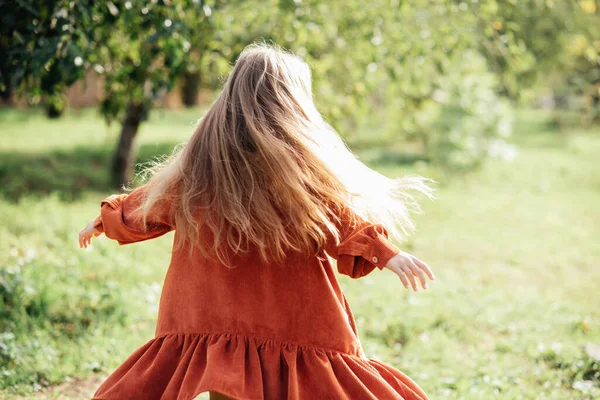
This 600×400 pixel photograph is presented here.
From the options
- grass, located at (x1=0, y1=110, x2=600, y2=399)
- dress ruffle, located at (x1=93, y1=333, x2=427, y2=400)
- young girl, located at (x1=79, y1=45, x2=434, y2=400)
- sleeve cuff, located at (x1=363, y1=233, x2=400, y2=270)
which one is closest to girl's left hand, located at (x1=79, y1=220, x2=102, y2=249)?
young girl, located at (x1=79, y1=45, x2=434, y2=400)

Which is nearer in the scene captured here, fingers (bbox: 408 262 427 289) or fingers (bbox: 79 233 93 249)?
fingers (bbox: 408 262 427 289)

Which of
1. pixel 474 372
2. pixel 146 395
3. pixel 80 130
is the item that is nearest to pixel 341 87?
pixel 474 372

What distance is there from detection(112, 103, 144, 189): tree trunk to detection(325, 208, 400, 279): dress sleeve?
7.21 metres

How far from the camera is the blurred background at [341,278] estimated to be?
3668 mm

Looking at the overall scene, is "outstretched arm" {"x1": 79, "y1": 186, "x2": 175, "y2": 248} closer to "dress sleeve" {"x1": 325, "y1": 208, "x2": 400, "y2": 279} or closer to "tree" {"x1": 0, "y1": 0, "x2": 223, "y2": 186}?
"dress sleeve" {"x1": 325, "y1": 208, "x2": 400, "y2": 279}

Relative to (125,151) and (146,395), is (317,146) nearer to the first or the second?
(146,395)

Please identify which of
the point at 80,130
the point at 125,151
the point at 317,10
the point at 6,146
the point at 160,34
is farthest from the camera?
the point at 80,130

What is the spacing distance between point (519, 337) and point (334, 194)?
114 inches

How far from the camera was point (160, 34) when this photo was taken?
3789 millimetres

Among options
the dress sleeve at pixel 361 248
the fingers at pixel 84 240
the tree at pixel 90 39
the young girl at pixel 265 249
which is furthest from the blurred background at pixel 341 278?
the dress sleeve at pixel 361 248

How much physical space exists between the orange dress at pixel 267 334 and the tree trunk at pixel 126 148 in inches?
274

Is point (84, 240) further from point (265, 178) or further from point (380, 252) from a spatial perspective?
point (380, 252)

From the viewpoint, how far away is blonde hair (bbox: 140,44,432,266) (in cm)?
221

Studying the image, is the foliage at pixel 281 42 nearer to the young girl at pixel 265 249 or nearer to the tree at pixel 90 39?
the tree at pixel 90 39
